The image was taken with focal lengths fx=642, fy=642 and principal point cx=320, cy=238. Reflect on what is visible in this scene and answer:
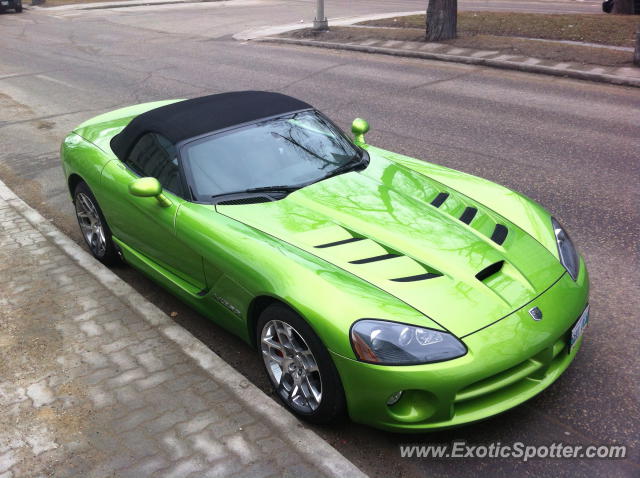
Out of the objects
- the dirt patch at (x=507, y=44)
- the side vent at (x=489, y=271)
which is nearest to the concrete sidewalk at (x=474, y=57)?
the dirt patch at (x=507, y=44)

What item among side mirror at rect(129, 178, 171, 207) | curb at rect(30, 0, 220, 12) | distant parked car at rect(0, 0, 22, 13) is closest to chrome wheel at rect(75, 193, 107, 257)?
side mirror at rect(129, 178, 171, 207)

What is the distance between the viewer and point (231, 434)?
3.33 metres

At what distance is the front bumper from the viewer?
9.82 ft

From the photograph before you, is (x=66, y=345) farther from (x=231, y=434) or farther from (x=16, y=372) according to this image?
(x=231, y=434)

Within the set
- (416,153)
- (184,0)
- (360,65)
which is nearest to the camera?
(416,153)

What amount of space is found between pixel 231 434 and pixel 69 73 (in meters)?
13.1

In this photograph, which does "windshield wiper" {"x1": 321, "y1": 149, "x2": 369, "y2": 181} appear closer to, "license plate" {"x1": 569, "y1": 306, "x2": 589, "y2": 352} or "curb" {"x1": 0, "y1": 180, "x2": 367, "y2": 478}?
"curb" {"x1": 0, "y1": 180, "x2": 367, "y2": 478}

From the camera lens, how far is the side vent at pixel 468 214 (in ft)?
13.1

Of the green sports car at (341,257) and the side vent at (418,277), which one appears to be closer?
the green sports car at (341,257)

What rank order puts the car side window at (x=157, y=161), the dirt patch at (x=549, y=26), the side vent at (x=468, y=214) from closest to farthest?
1. the side vent at (x=468, y=214)
2. the car side window at (x=157, y=161)
3. the dirt patch at (x=549, y=26)

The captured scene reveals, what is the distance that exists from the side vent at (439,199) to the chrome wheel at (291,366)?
1387 millimetres

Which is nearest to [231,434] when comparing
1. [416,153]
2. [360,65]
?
[416,153]

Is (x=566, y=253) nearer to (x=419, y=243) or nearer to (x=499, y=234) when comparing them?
(x=499, y=234)

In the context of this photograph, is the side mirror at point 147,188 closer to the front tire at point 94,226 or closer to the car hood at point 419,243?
the car hood at point 419,243
